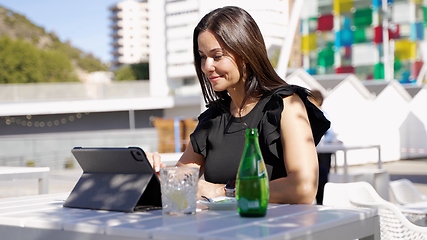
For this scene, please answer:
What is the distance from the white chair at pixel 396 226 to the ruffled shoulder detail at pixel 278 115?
144 centimetres

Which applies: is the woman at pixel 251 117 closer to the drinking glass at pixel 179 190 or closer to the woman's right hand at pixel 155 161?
the woman's right hand at pixel 155 161

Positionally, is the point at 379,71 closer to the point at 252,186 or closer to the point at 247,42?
the point at 247,42

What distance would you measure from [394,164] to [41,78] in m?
67.7

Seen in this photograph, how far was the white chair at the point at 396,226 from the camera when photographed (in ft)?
11.9

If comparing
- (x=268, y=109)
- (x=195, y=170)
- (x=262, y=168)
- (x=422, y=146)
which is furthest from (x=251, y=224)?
(x=422, y=146)

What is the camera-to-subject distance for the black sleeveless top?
2.33 metres

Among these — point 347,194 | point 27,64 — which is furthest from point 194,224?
point 27,64

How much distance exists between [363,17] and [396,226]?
982 inches

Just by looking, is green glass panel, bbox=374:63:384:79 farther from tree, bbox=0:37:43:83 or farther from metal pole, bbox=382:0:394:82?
tree, bbox=0:37:43:83

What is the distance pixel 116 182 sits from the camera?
1.97 m

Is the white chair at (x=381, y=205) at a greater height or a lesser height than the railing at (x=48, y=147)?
greater

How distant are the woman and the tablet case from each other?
269mm

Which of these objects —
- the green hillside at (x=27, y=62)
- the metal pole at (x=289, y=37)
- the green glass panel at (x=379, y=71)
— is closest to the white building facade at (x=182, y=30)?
the metal pole at (x=289, y=37)

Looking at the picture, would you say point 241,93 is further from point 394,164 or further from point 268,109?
point 394,164
